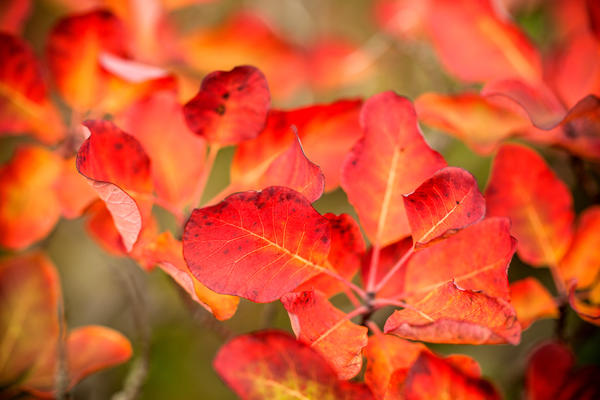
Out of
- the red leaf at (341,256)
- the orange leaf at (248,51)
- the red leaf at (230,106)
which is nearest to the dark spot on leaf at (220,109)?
the red leaf at (230,106)

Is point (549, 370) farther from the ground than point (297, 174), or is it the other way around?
point (297, 174)

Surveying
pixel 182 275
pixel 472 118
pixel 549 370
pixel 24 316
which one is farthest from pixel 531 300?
pixel 24 316

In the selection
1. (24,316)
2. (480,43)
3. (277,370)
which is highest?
(480,43)

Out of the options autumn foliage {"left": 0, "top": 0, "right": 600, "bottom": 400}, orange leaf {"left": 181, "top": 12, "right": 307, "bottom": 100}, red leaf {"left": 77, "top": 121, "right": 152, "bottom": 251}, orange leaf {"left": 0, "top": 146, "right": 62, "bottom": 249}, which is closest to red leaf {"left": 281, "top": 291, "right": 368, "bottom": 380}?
autumn foliage {"left": 0, "top": 0, "right": 600, "bottom": 400}

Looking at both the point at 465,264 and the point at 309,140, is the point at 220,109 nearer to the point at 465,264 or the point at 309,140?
the point at 309,140

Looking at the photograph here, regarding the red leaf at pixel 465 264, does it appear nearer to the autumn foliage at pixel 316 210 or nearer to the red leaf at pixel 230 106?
the autumn foliage at pixel 316 210

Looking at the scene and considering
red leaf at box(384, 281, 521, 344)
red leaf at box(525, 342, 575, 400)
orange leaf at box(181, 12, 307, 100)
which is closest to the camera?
red leaf at box(384, 281, 521, 344)

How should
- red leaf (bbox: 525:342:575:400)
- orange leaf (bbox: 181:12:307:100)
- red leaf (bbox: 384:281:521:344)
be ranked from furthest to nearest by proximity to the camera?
1. orange leaf (bbox: 181:12:307:100)
2. red leaf (bbox: 525:342:575:400)
3. red leaf (bbox: 384:281:521:344)

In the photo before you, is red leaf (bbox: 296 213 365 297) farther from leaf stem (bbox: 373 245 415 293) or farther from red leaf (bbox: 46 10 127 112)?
red leaf (bbox: 46 10 127 112)
